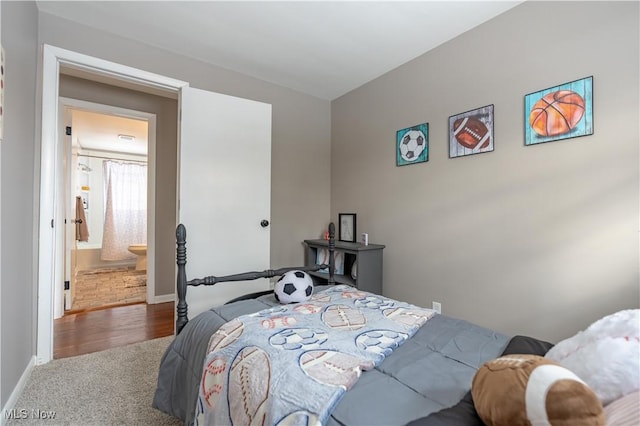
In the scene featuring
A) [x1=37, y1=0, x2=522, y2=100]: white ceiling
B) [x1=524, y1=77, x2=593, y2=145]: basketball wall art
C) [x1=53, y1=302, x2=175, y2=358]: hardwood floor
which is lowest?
[x1=53, y1=302, x2=175, y2=358]: hardwood floor

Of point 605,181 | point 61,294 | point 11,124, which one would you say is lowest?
point 61,294

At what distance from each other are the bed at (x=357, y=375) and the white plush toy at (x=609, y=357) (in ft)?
0.84

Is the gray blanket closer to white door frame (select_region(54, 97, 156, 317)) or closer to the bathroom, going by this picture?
white door frame (select_region(54, 97, 156, 317))

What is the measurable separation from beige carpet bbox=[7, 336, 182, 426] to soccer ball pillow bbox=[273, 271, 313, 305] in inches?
32.7

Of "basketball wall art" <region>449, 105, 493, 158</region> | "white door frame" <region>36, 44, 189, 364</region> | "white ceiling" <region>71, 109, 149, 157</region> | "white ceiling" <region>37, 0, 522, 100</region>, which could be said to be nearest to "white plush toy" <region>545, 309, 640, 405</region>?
"basketball wall art" <region>449, 105, 493, 158</region>

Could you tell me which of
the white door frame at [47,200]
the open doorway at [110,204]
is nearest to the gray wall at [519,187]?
the white door frame at [47,200]

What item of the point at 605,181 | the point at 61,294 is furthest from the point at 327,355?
the point at 61,294

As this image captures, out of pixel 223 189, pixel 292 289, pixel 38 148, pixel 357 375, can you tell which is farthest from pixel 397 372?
pixel 38 148

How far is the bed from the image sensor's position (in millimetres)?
764

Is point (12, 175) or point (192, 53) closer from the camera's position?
point (12, 175)

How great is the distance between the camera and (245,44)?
2490 mm

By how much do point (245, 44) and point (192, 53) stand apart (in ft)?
1.75

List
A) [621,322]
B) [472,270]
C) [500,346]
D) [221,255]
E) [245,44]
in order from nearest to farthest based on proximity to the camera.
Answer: [621,322] < [500,346] < [472,270] < [245,44] < [221,255]

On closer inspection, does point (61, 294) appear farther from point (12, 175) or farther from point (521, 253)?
point (521, 253)
